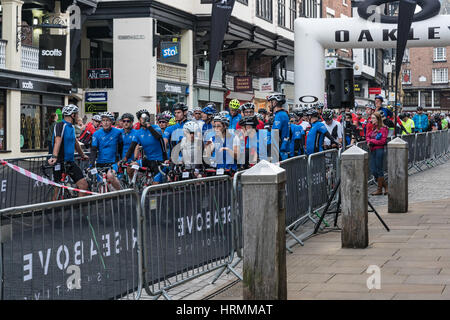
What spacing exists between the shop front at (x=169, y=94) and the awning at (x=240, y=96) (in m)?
5.11

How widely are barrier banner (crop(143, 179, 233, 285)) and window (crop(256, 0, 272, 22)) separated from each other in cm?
3109

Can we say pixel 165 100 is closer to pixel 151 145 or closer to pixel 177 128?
pixel 177 128

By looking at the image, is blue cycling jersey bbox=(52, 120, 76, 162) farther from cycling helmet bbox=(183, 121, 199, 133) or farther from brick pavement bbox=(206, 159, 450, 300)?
brick pavement bbox=(206, 159, 450, 300)

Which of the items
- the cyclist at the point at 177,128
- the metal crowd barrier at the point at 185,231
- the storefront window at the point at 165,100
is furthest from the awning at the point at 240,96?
the metal crowd barrier at the point at 185,231

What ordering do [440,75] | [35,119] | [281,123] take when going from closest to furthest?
[281,123] → [35,119] → [440,75]

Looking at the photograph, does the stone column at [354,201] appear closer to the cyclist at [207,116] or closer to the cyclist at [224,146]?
the cyclist at [224,146]

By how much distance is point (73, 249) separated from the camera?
548cm

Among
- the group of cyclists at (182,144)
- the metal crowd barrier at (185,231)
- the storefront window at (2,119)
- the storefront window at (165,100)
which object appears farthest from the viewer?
the storefront window at (165,100)

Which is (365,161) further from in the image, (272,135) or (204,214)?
(272,135)

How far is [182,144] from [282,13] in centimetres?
3057

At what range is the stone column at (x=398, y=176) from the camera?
1298 centimetres

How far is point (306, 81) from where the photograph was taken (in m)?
22.8

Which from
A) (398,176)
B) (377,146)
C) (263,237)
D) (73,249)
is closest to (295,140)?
(398,176)
